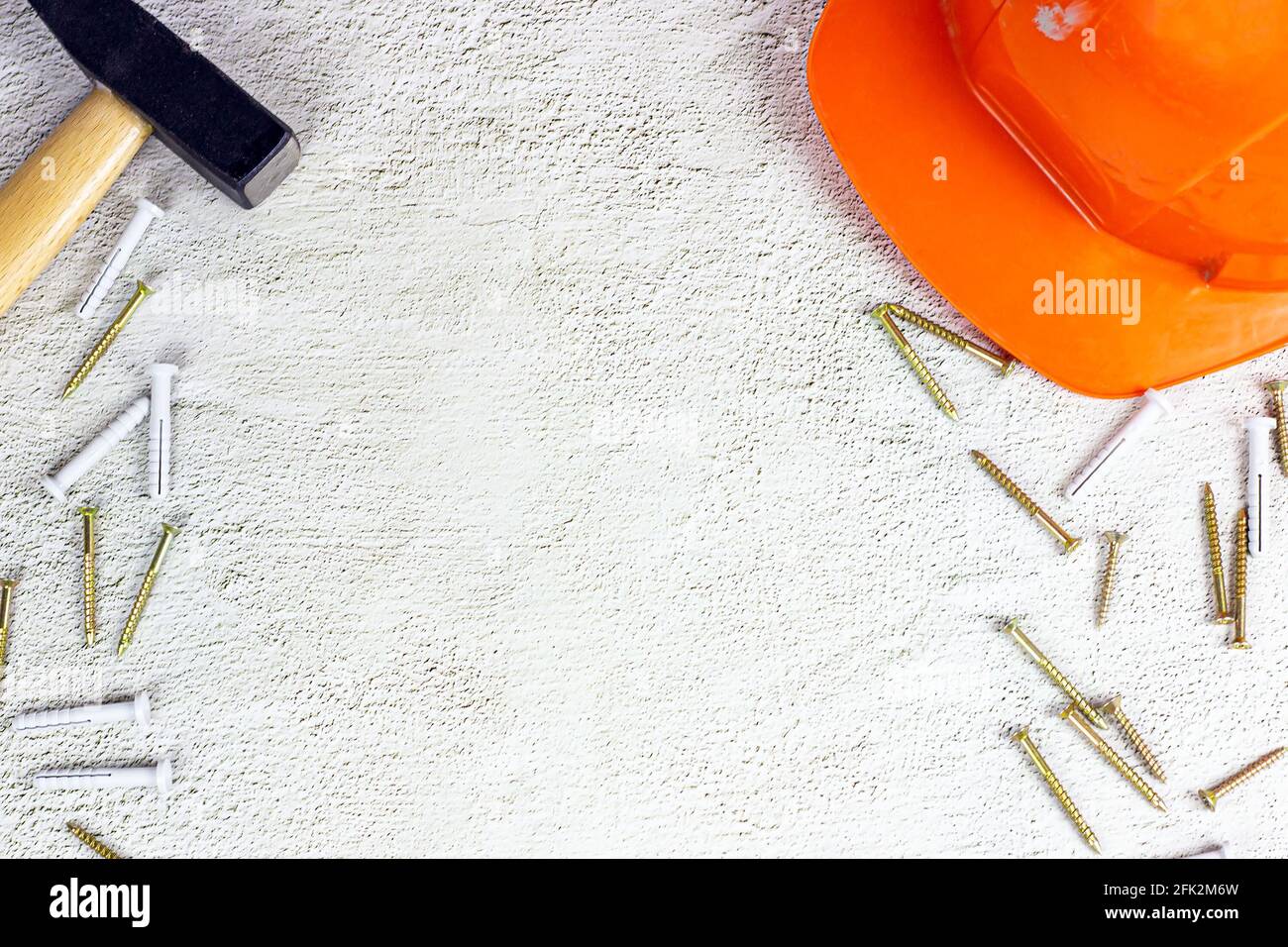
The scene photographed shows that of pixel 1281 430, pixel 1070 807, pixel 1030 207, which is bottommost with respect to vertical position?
pixel 1070 807

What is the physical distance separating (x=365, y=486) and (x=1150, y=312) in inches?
33.7

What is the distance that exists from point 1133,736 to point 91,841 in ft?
3.81

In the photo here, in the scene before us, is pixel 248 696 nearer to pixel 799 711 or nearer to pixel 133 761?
pixel 133 761

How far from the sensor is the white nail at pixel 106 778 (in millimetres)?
957

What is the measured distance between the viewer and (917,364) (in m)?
0.99

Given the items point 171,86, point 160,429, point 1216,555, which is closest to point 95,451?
point 160,429

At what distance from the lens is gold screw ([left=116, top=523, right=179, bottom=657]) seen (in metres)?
0.96

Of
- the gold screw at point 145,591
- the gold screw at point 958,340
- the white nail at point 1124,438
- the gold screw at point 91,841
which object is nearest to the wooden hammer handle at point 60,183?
the gold screw at point 145,591

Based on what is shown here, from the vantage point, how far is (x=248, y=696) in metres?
0.98

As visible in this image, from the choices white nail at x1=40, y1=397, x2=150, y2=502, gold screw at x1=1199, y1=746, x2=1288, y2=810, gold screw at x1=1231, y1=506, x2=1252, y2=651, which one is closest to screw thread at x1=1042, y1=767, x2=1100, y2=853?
gold screw at x1=1199, y1=746, x2=1288, y2=810

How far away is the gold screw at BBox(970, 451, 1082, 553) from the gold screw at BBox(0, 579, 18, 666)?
1078 millimetres

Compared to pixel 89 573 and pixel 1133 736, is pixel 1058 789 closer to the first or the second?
pixel 1133 736

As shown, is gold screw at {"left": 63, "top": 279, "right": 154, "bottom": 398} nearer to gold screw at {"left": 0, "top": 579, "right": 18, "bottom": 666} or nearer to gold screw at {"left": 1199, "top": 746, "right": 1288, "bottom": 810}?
gold screw at {"left": 0, "top": 579, "right": 18, "bottom": 666}

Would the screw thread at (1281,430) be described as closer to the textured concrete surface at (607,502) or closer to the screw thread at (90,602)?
the textured concrete surface at (607,502)
